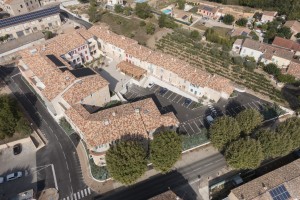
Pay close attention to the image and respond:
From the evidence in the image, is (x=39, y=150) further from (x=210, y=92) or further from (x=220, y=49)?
(x=220, y=49)

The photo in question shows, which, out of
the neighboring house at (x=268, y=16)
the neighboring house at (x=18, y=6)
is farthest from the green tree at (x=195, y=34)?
the neighboring house at (x=18, y=6)

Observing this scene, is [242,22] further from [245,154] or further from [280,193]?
[280,193]

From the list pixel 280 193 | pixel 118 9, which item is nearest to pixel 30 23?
pixel 118 9

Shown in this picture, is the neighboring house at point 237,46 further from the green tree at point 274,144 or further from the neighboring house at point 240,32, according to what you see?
the green tree at point 274,144

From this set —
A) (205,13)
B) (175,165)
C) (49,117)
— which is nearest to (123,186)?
(175,165)

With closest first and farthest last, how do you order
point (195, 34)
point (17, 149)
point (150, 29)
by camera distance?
point (17, 149)
point (195, 34)
point (150, 29)

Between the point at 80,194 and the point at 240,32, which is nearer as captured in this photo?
the point at 80,194

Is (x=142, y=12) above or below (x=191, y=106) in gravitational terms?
above
